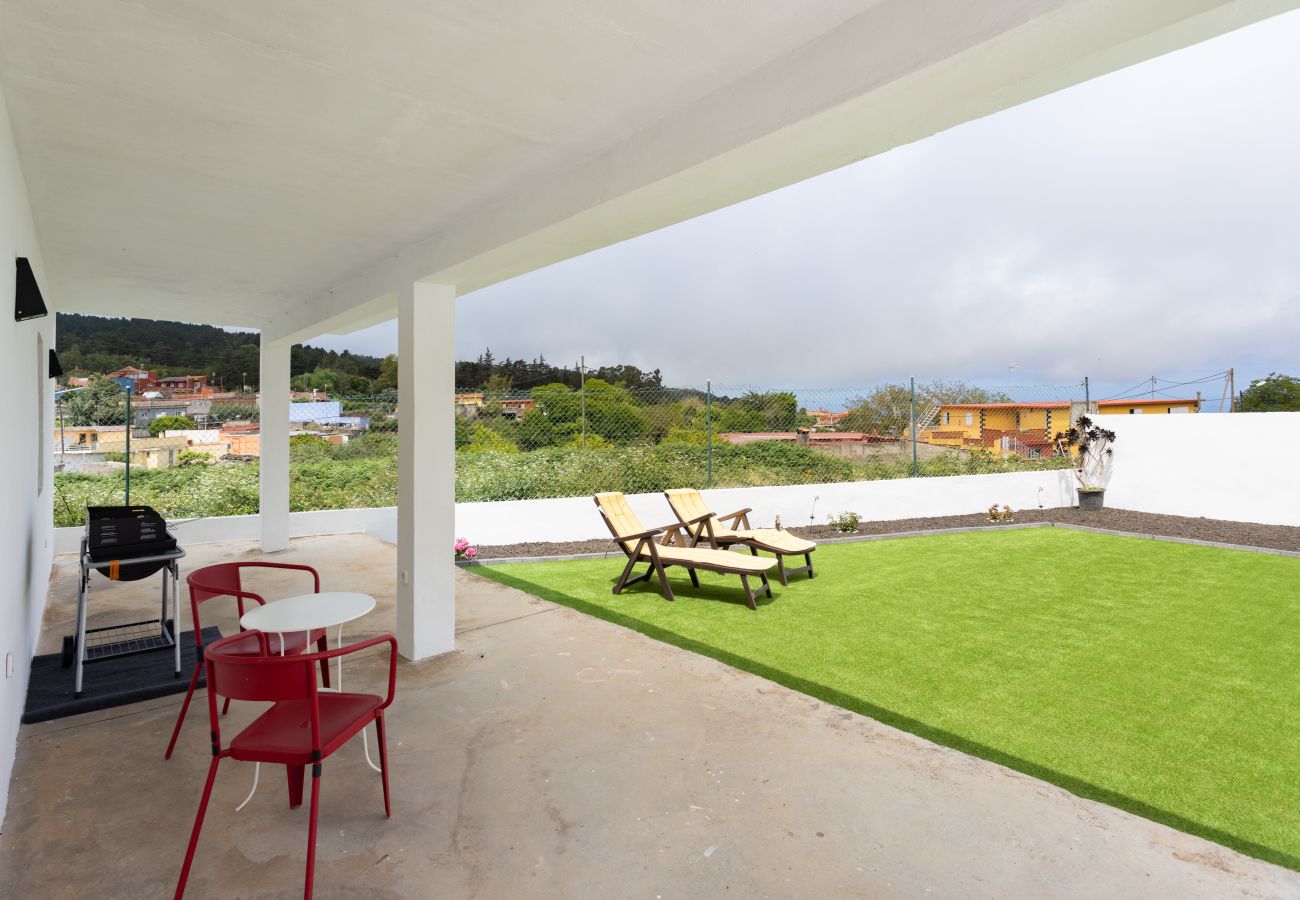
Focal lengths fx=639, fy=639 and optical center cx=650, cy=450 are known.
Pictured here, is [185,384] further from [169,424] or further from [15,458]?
[15,458]

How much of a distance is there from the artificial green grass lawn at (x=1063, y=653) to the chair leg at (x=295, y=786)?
2534mm

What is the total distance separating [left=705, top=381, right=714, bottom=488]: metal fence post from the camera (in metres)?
9.75

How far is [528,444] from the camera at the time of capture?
9586mm

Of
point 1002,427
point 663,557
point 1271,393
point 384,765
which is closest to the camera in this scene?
point 384,765

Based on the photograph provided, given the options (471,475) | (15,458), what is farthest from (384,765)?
(471,475)

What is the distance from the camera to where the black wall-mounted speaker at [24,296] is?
9.62 feet

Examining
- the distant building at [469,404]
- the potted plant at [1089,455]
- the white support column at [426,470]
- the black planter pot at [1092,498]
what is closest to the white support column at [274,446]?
the distant building at [469,404]

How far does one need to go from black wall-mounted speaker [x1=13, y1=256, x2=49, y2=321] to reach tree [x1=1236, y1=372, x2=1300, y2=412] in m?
16.7

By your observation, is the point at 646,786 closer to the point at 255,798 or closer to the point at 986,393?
the point at 255,798

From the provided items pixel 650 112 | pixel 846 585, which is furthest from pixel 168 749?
pixel 846 585

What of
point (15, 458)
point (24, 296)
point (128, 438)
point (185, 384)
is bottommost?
point (15, 458)

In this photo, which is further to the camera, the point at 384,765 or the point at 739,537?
the point at 739,537

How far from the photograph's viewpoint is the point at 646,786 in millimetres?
2727

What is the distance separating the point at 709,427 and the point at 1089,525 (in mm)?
5764
